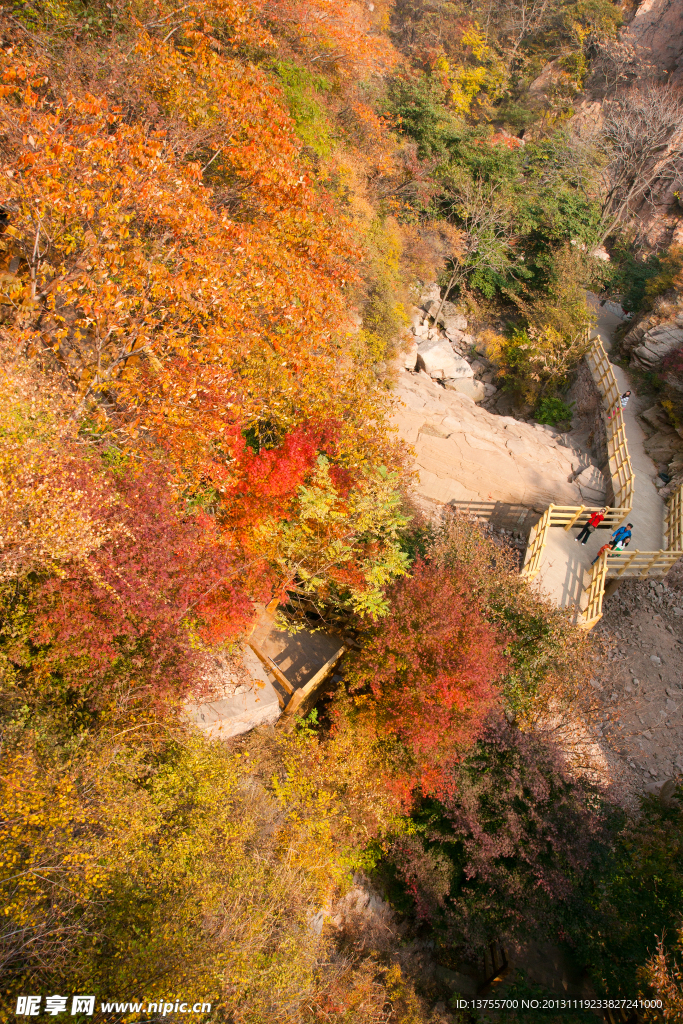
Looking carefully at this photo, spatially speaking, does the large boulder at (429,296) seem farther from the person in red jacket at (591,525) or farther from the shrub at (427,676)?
the shrub at (427,676)

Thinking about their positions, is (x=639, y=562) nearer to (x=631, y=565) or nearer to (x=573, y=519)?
(x=631, y=565)

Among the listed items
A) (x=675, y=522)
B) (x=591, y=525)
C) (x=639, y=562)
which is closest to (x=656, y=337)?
(x=675, y=522)

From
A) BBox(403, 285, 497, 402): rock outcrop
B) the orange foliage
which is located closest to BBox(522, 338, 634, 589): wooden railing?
BBox(403, 285, 497, 402): rock outcrop

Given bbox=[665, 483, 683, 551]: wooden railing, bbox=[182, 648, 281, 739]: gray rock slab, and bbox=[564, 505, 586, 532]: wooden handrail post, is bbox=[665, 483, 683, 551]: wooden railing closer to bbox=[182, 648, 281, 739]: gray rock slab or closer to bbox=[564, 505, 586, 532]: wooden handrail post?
bbox=[564, 505, 586, 532]: wooden handrail post

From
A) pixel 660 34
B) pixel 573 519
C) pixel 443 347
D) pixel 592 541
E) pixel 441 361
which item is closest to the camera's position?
pixel 573 519

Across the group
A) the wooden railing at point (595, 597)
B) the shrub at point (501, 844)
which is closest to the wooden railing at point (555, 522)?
the wooden railing at point (595, 597)

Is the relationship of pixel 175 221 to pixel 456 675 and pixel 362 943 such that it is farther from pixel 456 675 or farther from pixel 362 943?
pixel 362 943

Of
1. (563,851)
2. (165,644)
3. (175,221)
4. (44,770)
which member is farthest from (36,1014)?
(175,221)
